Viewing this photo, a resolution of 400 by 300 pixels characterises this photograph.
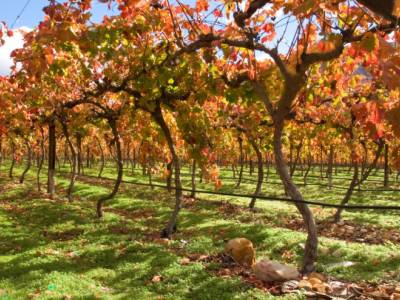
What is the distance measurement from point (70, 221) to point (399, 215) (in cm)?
1464

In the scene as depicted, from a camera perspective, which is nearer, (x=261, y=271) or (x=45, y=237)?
(x=261, y=271)

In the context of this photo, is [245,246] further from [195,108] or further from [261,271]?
[195,108]

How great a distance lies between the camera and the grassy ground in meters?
9.04

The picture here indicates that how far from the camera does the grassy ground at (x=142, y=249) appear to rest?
9039 mm

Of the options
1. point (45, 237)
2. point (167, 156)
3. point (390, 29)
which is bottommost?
point (45, 237)

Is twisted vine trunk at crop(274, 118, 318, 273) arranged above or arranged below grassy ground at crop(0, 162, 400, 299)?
above

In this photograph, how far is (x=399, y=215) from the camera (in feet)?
66.5

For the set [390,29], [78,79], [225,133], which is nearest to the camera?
[390,29]

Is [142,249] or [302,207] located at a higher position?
[302,207]

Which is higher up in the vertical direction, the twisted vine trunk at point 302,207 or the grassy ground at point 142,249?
the twisted vine trunk at point 302,207

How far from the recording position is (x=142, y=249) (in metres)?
12.3

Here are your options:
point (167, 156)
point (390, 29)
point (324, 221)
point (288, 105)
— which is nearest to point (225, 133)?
point (167, 156)

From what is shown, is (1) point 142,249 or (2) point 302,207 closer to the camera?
(2) point 302,207

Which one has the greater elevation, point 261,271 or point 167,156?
point 167,156
